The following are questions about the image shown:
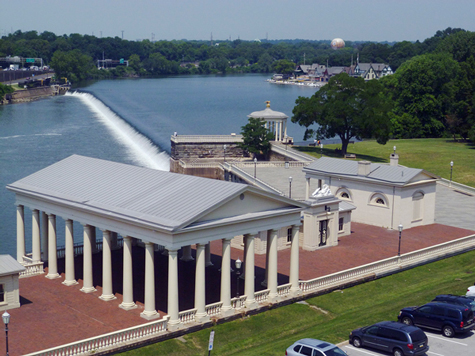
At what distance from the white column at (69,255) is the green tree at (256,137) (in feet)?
182

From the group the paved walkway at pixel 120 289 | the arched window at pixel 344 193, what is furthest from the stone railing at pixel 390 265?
the arched window at pixel 344 193

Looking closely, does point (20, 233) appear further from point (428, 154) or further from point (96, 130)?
point (96, 130)

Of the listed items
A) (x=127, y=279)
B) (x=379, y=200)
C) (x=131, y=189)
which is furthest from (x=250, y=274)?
(x=379, y=200)

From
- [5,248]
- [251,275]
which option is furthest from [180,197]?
[5,248]

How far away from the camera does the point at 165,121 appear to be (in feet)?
500

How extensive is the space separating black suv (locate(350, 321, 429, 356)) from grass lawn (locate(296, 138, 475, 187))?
171 ft

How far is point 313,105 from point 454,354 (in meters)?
64.5

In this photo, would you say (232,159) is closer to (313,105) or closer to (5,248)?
(313,105)

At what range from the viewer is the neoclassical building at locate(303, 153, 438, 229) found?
58.1 metres

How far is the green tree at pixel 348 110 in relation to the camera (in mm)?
92438

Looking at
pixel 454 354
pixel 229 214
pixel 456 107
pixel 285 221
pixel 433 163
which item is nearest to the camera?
pixel 454 354

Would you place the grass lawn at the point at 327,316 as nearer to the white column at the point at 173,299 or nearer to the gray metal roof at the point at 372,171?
the white column at the point at 173,299

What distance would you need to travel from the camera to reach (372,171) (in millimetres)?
59688

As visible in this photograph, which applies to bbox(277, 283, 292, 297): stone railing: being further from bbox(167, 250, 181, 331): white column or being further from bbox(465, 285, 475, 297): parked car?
bbox(465, 285, 475, 297): parked car
